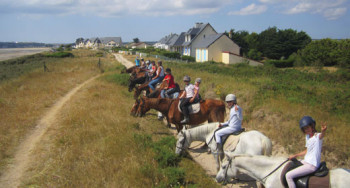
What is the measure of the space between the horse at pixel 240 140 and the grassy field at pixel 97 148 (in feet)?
2.10

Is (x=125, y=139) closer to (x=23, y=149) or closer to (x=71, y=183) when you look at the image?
(x=71, y=183)

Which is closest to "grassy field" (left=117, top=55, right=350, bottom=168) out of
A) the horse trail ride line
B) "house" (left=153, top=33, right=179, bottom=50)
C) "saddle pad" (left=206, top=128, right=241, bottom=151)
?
the horse trail ride line

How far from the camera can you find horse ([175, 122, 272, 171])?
586 cm

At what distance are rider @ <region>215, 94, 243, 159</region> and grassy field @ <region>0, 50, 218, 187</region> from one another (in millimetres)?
Answer: 1146

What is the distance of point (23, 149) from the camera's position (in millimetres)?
8672

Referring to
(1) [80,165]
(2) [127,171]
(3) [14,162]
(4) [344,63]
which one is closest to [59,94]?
(3) [14,162]

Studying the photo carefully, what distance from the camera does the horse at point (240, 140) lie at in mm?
5859

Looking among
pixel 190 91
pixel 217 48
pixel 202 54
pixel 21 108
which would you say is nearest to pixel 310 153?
pixel 190 91

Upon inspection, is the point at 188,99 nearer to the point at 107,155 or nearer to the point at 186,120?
the point at 186,120

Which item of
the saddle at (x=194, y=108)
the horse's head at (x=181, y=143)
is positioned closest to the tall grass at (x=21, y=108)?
the horse's head at (x=181, y=143)

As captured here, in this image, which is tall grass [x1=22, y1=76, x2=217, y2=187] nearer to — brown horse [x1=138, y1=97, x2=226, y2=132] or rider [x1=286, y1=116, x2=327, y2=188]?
brown horse [x1=138, y1=97, x2=226, y2=132]

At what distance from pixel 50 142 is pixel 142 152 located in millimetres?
3951

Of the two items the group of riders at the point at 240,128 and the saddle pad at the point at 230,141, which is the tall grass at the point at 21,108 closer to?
the group of riders at the point at 240,128

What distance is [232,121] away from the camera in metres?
6.39
